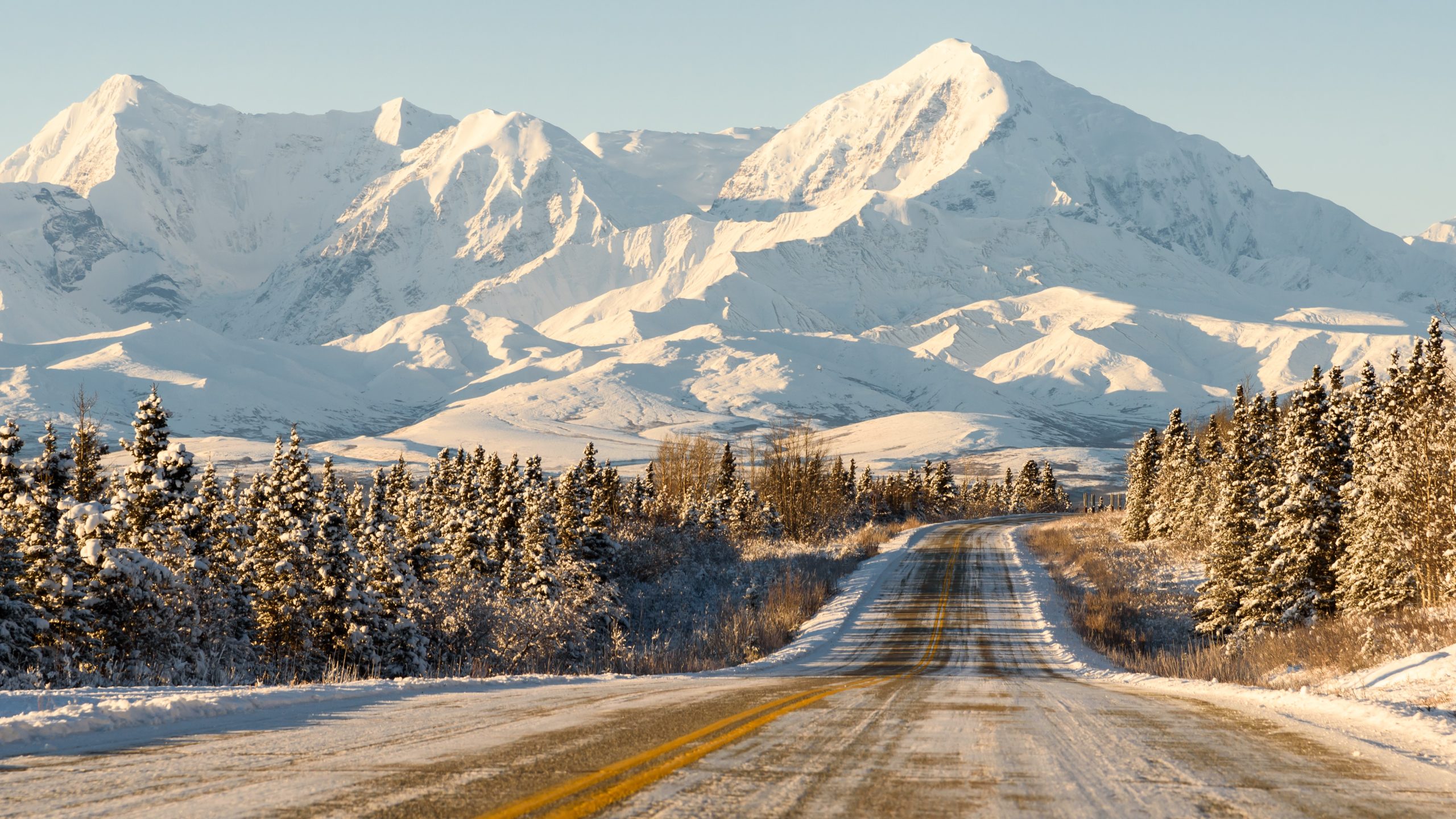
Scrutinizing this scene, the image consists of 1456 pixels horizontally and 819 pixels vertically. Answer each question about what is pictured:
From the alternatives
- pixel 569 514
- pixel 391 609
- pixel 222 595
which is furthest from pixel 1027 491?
pixel 222 595

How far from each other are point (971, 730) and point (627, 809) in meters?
4.17

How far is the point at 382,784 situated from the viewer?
5926 millimetres

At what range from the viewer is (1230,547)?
33438 mm

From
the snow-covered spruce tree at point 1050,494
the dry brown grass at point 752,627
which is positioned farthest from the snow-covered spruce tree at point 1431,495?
the snow-covered spruce tree at point 1050,494

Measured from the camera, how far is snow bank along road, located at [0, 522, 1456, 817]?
5.65 metres

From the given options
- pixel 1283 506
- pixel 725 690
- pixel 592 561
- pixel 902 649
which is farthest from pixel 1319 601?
pixel 592 561

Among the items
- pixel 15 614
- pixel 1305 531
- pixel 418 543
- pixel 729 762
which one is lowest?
pixel 418 543

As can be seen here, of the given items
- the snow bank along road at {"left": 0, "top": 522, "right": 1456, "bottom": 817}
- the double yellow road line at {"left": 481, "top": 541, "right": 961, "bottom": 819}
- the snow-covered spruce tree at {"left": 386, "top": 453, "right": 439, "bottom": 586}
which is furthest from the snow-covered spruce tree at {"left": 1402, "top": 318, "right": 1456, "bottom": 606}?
the snow-covered spruce tree at {"left": 386, "top": 453, "right": 439, "bottom": 586}

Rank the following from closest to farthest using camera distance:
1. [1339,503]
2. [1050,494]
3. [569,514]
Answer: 1. [1339,503]
2. [569,514]
3. [1050,494]

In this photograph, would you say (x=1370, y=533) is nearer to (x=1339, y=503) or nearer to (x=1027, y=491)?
(x=1339, y=503)

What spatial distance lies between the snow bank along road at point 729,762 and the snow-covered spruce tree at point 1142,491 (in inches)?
2126

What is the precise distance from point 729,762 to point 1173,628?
34784 mm

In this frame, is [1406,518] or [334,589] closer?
[1406,518]

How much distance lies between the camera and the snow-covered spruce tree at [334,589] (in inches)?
1044
